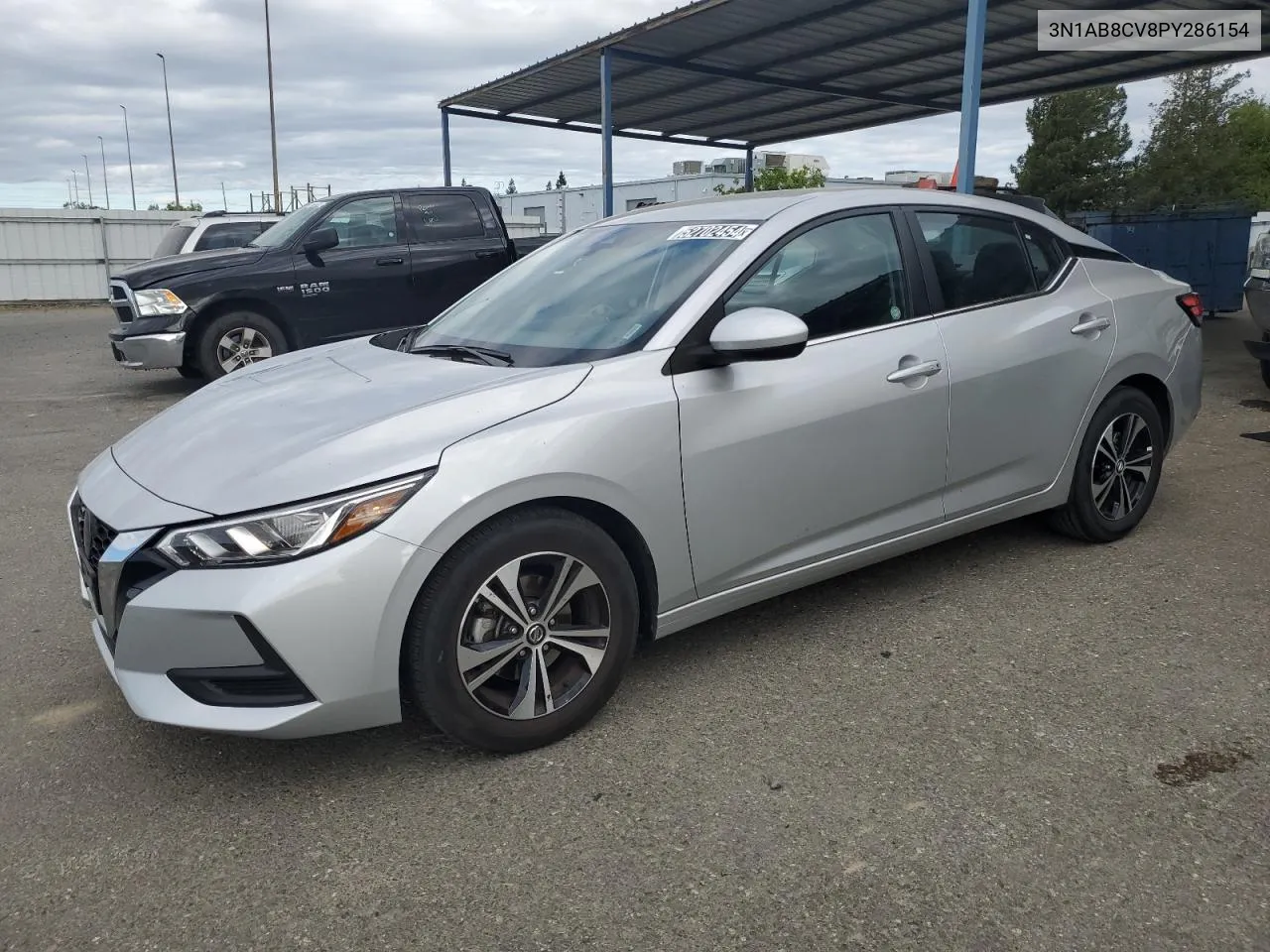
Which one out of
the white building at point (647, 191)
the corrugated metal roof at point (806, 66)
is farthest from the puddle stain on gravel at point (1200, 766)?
the white building at point (647, 191)

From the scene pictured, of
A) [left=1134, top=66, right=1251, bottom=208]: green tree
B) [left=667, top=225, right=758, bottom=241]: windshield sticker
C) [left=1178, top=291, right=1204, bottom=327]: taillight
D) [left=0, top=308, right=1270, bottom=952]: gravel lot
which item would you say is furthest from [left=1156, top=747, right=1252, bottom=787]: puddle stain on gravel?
[left=1134, top=66, right=1251, bottom=208]: green tree

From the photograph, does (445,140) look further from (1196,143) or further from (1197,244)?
(1196,143)

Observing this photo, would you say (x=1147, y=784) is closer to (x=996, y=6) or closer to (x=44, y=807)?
(x=44, y=807)

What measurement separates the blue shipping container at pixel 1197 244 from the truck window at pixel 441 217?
10529 millimetres

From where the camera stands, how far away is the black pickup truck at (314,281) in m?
9.10

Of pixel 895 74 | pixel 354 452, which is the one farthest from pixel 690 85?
pixel 354 452

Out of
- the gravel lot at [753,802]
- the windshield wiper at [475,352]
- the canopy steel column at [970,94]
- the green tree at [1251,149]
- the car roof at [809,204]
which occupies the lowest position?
the gravel lot at [753,802]

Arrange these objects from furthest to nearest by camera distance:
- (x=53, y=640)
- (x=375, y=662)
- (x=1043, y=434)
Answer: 1. (x=1043, y=434)
2. (x=53, y=640)
3. (x=375, y=662)

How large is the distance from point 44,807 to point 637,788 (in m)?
1.59

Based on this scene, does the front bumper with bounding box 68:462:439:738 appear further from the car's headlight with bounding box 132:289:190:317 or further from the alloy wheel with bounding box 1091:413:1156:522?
the car's headlight with bounding box 132:289:190:317

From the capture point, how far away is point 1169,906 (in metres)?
2.27

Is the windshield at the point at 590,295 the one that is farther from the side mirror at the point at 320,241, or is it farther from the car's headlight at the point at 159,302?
the car's headlight at the point at 159,302

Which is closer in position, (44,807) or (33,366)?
(44,807)

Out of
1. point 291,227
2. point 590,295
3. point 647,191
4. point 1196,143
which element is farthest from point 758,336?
point 1196,143
